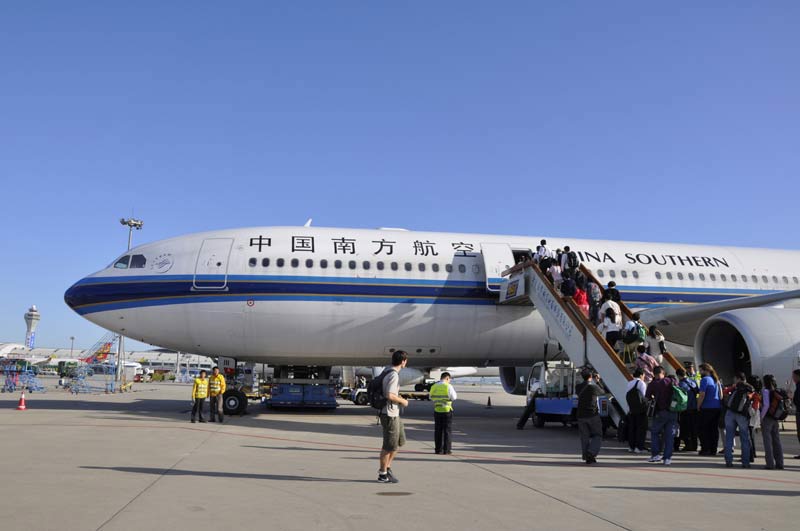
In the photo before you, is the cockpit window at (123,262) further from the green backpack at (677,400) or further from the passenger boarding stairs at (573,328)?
the green backpack at (677,400)

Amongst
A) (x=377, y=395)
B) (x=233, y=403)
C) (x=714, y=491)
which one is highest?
(x=377, y=395)

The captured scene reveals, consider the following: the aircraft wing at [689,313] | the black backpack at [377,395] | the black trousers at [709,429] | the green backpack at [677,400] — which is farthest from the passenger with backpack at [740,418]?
the black backpack at [377,395]

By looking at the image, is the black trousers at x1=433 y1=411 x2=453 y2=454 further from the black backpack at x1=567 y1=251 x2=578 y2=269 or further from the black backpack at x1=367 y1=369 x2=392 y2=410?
the black backpack at x1=567 y1=251 x2=578 y2=269

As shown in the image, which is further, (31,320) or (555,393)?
(31,320)

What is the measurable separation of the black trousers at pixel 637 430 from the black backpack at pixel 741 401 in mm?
1615

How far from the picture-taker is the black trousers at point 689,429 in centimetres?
1231

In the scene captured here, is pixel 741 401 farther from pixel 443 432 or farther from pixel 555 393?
pixel 555 393

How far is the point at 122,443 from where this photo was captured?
11.3m

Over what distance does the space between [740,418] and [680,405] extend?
0.89m

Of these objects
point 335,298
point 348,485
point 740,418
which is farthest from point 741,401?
point 335,298

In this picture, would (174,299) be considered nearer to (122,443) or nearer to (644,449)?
(122,443)

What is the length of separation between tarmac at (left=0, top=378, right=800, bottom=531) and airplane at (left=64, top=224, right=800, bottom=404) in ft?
14.5

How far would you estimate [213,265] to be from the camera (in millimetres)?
17672

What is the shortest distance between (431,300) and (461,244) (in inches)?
79.7
